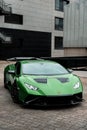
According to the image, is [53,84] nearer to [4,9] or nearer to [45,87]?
[45,87]

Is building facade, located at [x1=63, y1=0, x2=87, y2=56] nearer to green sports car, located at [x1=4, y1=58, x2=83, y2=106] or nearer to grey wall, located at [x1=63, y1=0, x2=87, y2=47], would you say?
grey wall, located at [x1=63, y1=0, x2=87, y2=47]

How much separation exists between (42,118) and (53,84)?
5.70 feet

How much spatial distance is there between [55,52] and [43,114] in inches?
1973

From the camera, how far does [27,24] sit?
170 feet

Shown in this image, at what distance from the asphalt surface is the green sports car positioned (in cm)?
24

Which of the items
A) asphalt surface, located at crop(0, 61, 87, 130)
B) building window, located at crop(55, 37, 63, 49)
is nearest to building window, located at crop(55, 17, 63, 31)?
building window, located at crop(55, 37, 63, 49)

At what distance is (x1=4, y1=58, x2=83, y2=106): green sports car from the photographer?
30.5ft

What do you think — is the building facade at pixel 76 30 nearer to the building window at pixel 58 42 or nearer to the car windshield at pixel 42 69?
the car windshield at pixel 42 69

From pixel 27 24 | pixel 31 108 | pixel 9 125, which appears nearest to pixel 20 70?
pixel 31 108

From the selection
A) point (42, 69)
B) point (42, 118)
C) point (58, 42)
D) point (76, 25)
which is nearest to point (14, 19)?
point (58, 42)

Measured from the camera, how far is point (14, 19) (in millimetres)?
49125

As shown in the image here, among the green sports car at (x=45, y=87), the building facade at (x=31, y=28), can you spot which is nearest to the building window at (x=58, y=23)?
the building facade at (x=31, y=28)

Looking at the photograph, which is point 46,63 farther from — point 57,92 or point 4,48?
point 4,48

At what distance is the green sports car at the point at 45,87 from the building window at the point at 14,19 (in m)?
37.9
